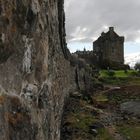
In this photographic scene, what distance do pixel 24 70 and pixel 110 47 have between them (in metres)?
108

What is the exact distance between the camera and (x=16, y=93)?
14695 mm

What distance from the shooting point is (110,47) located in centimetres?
12219

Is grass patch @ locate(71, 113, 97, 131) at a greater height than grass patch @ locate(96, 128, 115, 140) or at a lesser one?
greater

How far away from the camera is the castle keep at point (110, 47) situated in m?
121

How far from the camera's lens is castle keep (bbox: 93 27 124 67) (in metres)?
121

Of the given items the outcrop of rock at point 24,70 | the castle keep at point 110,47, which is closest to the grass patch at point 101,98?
the outcrop of rock at point 24,70

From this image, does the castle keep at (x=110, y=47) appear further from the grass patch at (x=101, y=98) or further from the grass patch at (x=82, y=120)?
the grass patch at (x=82, y=120)

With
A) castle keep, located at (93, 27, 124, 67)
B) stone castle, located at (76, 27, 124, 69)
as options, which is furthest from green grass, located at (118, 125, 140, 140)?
castle keep, located at (93, 27, 124, 67)

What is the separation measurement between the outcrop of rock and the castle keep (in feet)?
332

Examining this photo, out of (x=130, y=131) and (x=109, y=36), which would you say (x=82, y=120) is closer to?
(x=130, y=131)

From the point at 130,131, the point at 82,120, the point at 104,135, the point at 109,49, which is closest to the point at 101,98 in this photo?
the point at 82,120

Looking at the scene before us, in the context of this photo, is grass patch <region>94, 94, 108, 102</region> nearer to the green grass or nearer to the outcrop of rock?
the green grass

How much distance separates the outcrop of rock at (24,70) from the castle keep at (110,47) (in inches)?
3989

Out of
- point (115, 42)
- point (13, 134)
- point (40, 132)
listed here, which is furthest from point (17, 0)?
point (115, 42)
